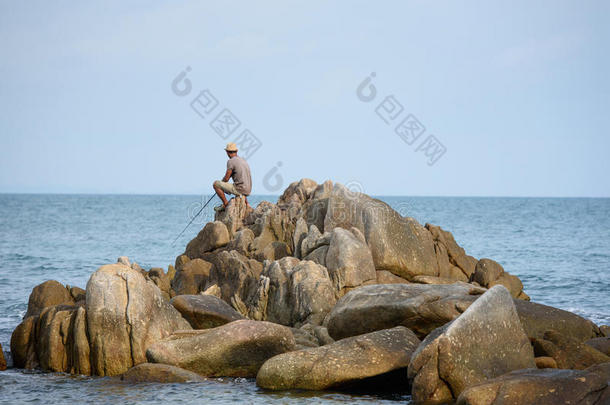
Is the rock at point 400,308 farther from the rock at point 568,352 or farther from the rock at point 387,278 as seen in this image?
the rock at point 387,278

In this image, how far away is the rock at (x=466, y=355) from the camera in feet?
36.7

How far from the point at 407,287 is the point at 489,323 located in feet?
10.5

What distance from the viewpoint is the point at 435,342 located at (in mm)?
11242

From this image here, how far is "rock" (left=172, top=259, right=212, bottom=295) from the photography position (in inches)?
760

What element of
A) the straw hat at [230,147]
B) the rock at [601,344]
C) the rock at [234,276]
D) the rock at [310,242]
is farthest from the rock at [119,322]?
the straw hat at [230,147]

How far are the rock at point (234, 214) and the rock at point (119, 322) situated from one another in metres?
7.64

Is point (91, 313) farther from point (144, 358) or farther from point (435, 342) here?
point (435, 342)

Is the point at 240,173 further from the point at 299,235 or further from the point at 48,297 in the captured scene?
the point at 48,297

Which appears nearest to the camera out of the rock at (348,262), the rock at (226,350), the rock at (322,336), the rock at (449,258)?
the rock at (226,350)

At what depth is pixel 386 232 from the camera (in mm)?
18875

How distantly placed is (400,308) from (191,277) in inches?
Answer: 290

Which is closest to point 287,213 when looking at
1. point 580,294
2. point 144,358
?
point 144,358

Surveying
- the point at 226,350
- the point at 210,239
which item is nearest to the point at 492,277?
the point at 210,239

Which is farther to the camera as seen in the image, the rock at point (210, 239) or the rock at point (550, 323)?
the rock at point (210, 239)
